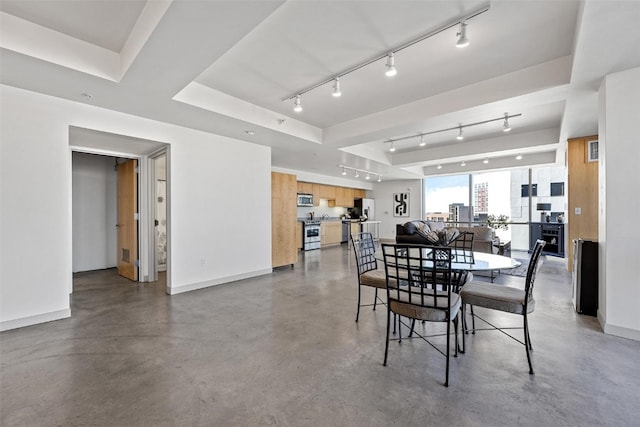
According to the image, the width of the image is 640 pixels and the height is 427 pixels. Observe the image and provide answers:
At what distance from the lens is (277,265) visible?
5520mm

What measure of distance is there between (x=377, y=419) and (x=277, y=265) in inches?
162

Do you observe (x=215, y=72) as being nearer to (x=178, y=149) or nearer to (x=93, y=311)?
(x=178, y=149)

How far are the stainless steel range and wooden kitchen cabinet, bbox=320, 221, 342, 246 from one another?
454 millimetres

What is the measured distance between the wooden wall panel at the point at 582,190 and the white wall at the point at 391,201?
518 centimetres

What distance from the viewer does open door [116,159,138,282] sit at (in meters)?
4.70

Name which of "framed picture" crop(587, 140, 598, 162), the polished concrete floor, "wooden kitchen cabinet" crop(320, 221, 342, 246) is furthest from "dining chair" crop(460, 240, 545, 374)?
"wooden kitchen cabinet" crop(320, 221, 342, 246)

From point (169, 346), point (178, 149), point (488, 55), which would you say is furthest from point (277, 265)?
point (488, 55)

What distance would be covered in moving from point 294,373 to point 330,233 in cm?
A: 732

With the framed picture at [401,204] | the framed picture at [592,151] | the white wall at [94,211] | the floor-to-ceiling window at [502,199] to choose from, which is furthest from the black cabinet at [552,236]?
the white wall at [94,211]

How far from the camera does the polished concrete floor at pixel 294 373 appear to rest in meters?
1.61

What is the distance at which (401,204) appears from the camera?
10.5 metres

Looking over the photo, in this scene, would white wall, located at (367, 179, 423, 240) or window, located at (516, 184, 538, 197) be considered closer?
window, located at (516, 184, 538, 197)

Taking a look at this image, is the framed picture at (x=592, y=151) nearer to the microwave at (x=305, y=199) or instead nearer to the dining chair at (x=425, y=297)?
the dining chair at (x=425, y=297)

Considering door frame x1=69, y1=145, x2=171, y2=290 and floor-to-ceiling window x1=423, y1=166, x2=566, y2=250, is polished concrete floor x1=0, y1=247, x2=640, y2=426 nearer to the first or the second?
door frame x1=69, y1=145, x2=171, y2=290
